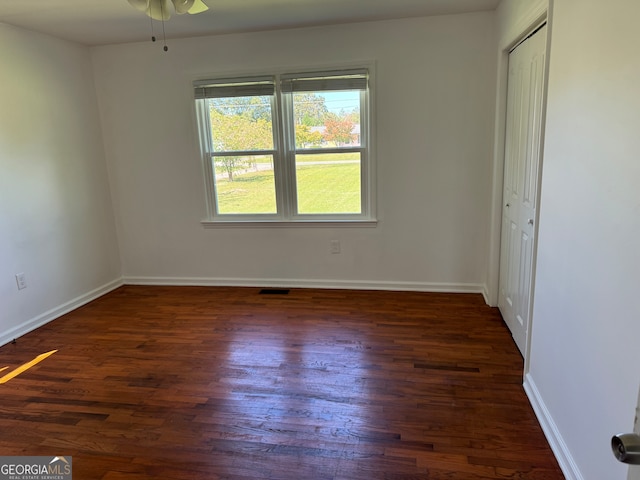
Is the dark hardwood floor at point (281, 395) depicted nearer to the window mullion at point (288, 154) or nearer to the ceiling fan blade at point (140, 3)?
the window mullion at point (288, 154)

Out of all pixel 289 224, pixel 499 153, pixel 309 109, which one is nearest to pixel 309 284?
pixel 289 224

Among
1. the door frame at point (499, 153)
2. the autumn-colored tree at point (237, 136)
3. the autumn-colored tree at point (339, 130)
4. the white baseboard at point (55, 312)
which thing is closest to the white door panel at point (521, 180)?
the door frame at point (499, 153)

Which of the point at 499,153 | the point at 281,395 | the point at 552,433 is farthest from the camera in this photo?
the point at 499,153

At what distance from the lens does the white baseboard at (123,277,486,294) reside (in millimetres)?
3811

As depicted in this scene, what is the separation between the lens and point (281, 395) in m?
2.31

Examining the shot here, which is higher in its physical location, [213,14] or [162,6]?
[213,14]

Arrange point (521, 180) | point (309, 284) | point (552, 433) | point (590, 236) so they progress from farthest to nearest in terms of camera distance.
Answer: point (309, 284)
point (521, 180)
point (552, 433)
point (590, 236)

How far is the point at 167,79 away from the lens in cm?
386

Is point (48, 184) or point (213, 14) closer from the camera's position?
point (213, 14)

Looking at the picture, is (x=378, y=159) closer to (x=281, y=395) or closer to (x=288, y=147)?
(x=288, y=147)

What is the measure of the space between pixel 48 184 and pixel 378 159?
304cm

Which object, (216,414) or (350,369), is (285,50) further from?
(216,414)

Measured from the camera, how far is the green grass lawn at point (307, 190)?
383cm

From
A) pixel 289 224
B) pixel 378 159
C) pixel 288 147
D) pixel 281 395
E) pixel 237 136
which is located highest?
pixel 237 136
